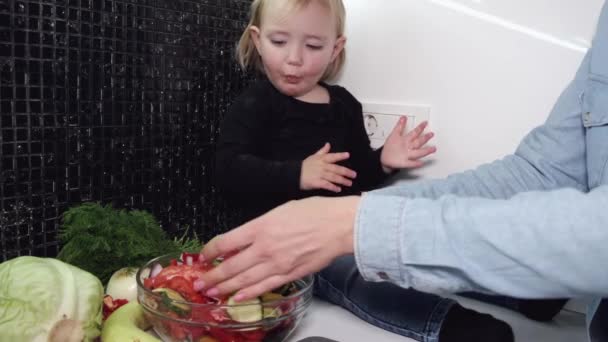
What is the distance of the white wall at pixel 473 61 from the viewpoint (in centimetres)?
83

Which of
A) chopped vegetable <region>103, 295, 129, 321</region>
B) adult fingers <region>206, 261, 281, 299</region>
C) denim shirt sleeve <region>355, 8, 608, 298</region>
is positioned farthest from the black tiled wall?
denim shirt sleeve <region>355, 8, 608, 298</region>

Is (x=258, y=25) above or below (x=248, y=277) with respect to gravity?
above

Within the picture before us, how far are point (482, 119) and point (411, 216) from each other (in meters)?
0.47

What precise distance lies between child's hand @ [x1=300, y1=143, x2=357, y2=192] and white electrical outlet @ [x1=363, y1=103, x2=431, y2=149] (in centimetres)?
16

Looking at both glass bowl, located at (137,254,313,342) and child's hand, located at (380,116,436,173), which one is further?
child's hand, located at (380,116,436,173)

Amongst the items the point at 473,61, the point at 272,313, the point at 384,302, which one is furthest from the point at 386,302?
the point at 473,61

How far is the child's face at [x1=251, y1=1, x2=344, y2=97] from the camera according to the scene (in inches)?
36.1

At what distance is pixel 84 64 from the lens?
0.76 metres

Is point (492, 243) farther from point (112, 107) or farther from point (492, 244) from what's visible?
point (112, 107)

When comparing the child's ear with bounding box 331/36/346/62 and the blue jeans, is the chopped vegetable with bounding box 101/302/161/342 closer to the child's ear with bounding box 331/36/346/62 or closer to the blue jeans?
the blue jeans

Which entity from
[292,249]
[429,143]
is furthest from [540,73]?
[292,249]

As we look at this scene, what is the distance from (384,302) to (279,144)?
360mm

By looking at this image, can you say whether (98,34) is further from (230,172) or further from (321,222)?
(321,222)

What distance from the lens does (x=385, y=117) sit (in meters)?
1.01
